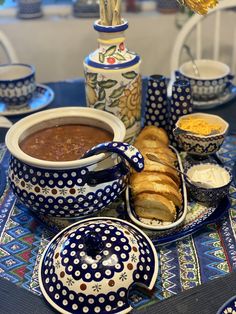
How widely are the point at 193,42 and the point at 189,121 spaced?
1176mm

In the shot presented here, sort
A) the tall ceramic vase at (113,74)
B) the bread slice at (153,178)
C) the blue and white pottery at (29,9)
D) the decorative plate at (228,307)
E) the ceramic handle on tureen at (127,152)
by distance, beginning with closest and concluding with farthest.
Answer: the decorative plate at (228,307) → the ceramic handle on tureen at (127,152) → the bread slice at (153,178) → the tall ceramic vase at (113,74) → the blue and white pottery at (29,9)

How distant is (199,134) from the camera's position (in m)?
0.98

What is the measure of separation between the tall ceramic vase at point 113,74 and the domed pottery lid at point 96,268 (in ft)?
1.03

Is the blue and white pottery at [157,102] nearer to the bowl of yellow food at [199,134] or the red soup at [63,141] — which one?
the bowl of yellow food at [199,134]

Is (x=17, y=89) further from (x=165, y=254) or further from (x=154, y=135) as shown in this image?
(x=165, y=254)

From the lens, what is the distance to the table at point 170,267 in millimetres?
709

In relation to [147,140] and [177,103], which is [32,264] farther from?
[177,103]

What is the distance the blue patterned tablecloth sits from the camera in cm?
75

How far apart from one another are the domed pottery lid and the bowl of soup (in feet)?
0.20

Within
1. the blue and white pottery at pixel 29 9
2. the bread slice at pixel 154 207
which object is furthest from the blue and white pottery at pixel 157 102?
the blue and white pottery at pixel 29 9

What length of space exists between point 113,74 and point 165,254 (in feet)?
1.21

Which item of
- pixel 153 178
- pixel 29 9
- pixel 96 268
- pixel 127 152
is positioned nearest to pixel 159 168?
pixel 153 178

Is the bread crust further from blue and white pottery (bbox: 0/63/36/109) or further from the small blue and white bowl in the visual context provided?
blue and white pottery (bbox: 0/63/36/109)

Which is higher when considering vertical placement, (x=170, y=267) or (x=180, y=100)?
(x=180, y=100)
